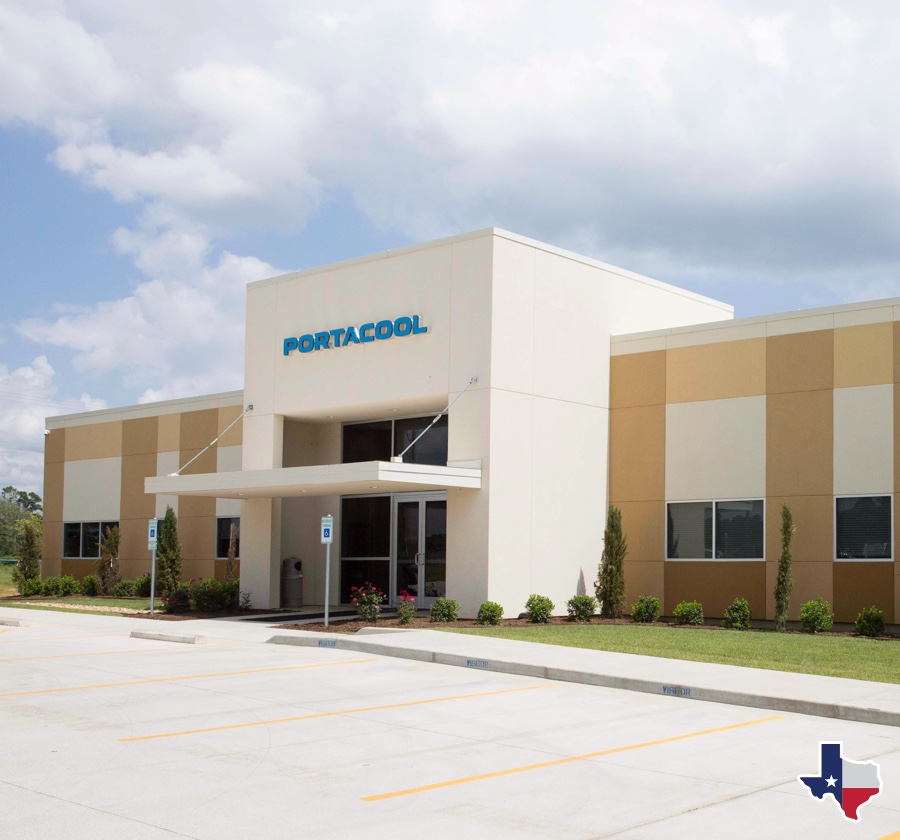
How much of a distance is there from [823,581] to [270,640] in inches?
436

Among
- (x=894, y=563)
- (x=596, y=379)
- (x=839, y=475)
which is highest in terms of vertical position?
(x=596, y=379)

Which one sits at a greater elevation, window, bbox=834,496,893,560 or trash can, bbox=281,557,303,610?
window, bbox=834,496,893,560

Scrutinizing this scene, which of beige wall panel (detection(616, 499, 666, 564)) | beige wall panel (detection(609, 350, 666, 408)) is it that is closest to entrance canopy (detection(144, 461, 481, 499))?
beige wall panel (detection(616, 499, 666, 564))

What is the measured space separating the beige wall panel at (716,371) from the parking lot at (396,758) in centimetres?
1142

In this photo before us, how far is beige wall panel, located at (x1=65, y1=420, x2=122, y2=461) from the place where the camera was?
36.3 m

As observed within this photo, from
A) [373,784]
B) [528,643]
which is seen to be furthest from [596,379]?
[373,784]

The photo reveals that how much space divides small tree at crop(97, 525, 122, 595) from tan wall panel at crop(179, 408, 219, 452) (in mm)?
3690

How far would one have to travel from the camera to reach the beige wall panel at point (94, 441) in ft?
119

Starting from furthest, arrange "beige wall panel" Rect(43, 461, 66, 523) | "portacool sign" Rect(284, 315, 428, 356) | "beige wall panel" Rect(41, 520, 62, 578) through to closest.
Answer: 1. "beige wall panel" Rect(43, 461, 66, 523)
2. "beige wall panel" Rect(41, 520, 62, 578)
3. "portacool sign" Rect(284, 315, 428, 356)

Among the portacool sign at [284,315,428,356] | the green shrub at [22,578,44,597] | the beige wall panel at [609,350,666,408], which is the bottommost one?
the green shrub at [22,578,44,597]

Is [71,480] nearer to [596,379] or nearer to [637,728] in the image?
[596,379]

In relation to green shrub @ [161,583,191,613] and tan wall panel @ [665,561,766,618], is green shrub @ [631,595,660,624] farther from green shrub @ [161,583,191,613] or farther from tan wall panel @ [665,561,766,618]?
green shrub @ [161,583,191,613]

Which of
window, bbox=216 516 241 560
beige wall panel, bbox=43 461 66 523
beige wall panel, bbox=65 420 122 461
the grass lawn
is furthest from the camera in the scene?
beige wall panel, bbox=43 461 66 523

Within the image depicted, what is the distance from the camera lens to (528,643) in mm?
17469
